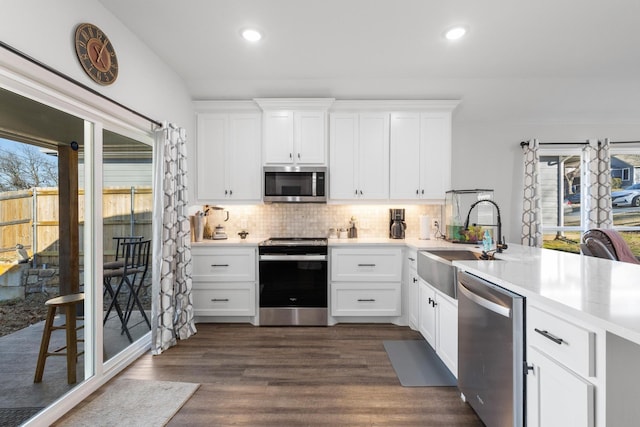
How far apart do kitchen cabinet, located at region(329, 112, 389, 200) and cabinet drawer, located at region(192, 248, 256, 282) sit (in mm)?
1194

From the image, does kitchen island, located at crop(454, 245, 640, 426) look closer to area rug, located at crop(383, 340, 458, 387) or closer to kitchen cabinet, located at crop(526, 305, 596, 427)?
kitchen cabinet, located at crop(526, 305, 596, 427)

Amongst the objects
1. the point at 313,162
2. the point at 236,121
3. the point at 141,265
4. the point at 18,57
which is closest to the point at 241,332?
the point at 141,265

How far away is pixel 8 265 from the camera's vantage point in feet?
5.36

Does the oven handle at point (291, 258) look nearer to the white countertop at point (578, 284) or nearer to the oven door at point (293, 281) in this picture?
the oven door at point (293, 281)

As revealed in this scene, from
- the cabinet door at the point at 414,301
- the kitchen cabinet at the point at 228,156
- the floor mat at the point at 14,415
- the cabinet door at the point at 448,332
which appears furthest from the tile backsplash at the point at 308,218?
the floor mat at the point at 14,415

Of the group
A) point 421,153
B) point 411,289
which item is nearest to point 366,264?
point 411,289

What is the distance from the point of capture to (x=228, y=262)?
11.1 feet

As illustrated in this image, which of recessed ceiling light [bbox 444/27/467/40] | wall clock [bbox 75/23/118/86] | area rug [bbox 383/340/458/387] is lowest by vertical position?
area rug [bbox 383/340/458/387]

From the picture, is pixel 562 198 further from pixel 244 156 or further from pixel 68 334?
pixel 68 334

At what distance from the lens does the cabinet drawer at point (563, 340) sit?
1.06 m

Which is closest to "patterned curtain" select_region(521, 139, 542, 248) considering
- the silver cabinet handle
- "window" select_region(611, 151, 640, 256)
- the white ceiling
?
the white ceiling

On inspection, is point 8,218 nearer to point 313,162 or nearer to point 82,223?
point 82,223

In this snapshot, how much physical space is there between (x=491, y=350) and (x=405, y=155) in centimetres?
242

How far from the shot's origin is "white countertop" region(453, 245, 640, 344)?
3.33ft
